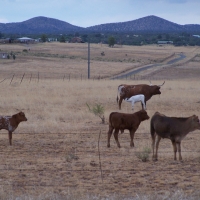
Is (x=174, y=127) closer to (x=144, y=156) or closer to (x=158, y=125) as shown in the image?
(x=158, y=125)

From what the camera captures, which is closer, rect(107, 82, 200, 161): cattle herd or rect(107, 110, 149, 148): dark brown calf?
rect(107, 82, 200, 161): cattle herd

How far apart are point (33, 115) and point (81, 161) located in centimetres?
849

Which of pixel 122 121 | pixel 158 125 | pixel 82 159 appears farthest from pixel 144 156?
pixel 122 121

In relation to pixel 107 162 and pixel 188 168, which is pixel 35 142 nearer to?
pixel 107 162

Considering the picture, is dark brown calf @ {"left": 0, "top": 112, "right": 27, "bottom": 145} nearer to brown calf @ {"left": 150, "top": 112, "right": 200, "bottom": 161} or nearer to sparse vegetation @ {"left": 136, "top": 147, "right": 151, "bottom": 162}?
sparse vegetation @ {"left": 136, "top": 147, "right": 151, "bottom": 162}

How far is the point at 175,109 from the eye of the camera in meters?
23.0

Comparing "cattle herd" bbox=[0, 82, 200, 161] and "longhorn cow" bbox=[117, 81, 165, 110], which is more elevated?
"cattle herd" bbox=[0, 82, 200, 161]

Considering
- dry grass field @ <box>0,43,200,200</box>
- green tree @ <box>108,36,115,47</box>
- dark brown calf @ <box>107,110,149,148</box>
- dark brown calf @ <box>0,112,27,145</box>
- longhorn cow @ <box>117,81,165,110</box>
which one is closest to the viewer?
dry grass field @ <box>0,43,200,200</box>

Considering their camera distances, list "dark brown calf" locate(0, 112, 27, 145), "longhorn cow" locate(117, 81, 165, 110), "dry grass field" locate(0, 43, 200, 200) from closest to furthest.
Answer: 1. "dry grass field" locate(0, 43, 200, 200)
2. "dark brown calf" locate(0, 112, 27, 145)
3. "longhorn cow" locate(117, 81, 165, 110)

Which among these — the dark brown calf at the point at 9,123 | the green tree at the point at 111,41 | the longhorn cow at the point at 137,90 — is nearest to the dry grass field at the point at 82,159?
the dark brown calf at the point at 9,123

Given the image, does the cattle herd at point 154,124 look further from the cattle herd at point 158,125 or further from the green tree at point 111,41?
the green tree at point 111,41

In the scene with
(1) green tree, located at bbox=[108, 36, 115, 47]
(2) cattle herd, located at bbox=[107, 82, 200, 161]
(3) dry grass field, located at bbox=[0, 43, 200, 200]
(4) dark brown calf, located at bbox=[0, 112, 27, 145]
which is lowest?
(1) green tree, located at bbox=[108, 36, 115, 47]

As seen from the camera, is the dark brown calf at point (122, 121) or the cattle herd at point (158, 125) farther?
the dark brown calf at point (122, 121)

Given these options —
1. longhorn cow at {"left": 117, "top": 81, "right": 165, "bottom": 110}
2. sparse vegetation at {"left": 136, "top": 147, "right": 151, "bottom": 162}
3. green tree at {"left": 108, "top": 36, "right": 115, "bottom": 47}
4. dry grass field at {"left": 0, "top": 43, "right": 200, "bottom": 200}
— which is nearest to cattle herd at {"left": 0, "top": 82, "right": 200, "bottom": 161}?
sparse vegetation at {"left": 136, "top": 147, "right": 151, "bottom": 162}
